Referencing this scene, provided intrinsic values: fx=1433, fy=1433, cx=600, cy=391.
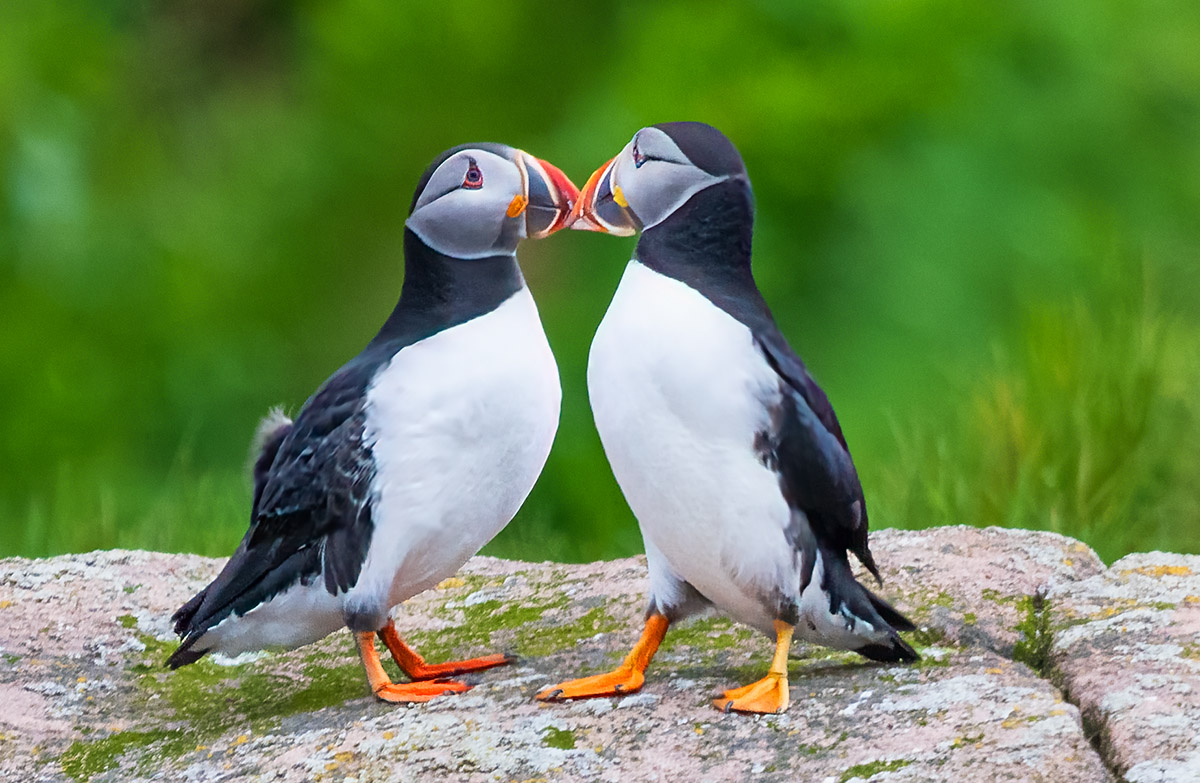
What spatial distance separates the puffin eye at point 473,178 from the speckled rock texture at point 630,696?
1.04 meters

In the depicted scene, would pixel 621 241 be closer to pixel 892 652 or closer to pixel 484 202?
pixel 484 202

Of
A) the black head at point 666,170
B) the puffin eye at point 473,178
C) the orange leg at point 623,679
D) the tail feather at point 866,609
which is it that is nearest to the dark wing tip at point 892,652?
the tail feather at point 866,609

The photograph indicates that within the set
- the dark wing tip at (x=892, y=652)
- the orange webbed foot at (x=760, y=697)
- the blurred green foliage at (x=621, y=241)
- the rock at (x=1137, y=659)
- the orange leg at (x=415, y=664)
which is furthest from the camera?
the blurred green foliage at (x=621, y=241)

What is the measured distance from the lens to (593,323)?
17.7 ft

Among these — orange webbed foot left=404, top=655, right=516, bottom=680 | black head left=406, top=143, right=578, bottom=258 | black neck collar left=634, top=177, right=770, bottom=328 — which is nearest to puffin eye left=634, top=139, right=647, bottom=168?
black neck collar left=634, top=177, right=770, bottom=328

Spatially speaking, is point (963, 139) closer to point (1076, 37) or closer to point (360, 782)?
point (1076, 37)

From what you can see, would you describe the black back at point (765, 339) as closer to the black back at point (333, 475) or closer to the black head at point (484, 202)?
the black head at point (484, 202)

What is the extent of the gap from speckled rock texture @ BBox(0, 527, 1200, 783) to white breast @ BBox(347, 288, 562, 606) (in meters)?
0.31

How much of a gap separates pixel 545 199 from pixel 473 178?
6.2 inches

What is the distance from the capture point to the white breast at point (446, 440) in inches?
114

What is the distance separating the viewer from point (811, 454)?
2.80 m

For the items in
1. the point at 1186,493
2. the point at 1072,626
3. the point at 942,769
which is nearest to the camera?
the point at 942,769

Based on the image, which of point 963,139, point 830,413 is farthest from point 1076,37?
point 830,413

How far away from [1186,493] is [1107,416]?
341 mm
